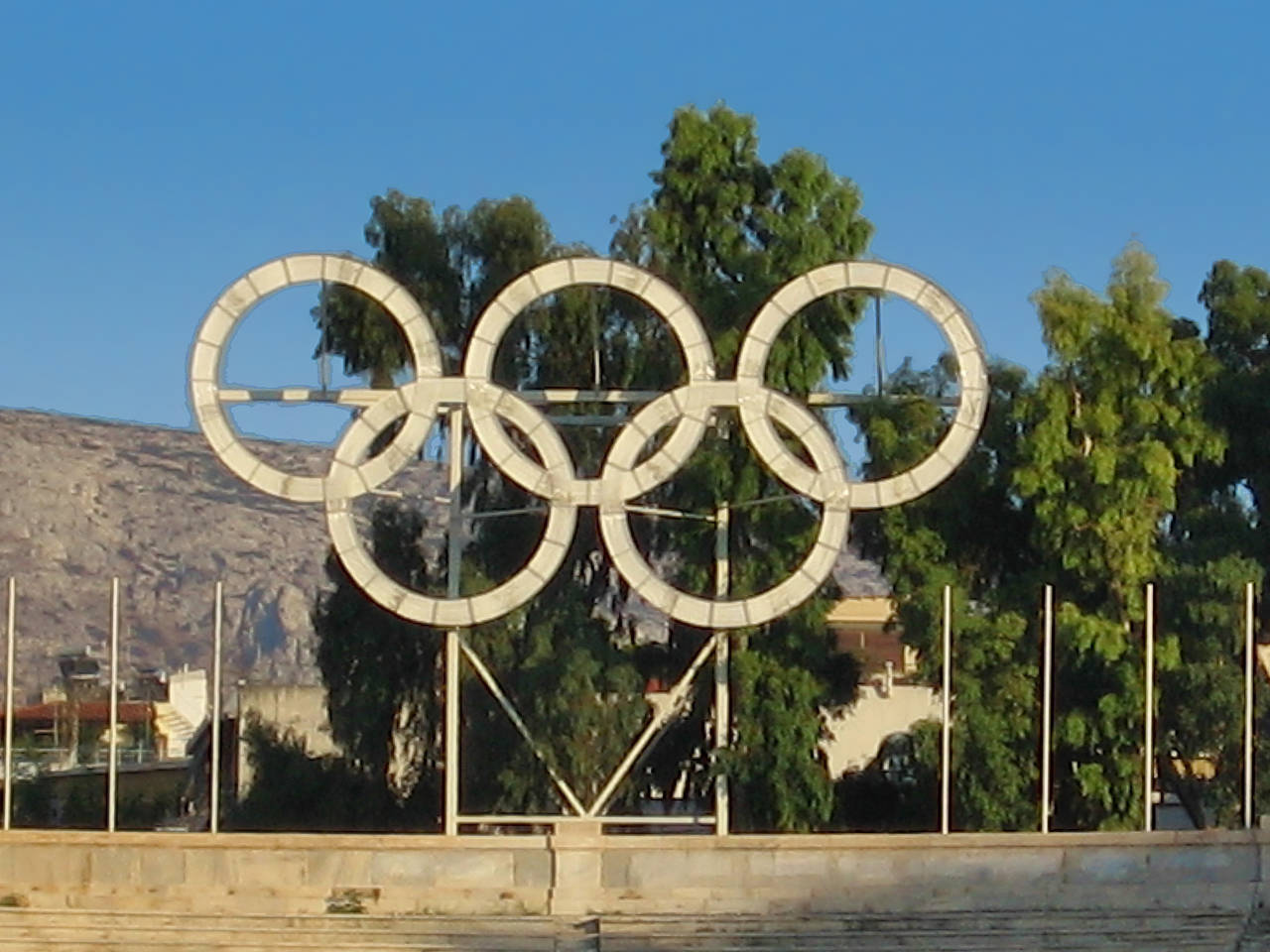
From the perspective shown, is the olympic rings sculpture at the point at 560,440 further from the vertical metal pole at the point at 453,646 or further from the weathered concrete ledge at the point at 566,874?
the weathered concrete ledge at the point at 566,874

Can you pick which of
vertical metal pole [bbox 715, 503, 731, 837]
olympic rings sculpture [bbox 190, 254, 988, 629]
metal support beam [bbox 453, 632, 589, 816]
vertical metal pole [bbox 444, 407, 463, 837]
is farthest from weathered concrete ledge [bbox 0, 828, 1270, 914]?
olympic rings sculpture [bbox 190, 254, 988, 629]

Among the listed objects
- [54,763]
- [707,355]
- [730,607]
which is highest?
[707,355]

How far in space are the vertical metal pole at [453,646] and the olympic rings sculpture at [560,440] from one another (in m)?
0.41

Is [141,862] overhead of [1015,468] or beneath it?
beneath

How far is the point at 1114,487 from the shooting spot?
30891 millimetres

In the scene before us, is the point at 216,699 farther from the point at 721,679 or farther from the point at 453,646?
the point at 721,679

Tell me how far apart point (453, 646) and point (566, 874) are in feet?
10.1

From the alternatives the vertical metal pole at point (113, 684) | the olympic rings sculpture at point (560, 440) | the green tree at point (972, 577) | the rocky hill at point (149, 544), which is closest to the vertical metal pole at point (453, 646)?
the olympic rings sculpture at point (560, 440)

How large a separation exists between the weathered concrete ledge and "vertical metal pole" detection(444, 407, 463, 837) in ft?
3.11

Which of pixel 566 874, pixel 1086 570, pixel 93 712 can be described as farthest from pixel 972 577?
pixel 93 712

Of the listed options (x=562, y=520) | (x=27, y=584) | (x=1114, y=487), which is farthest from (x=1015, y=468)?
(x=27, y=584)

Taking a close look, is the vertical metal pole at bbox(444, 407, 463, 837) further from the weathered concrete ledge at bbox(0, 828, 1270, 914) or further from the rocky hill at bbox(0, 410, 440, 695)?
the rocky hill at bbox(0, 410, 440, 695)

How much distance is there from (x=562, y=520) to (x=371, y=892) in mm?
4611

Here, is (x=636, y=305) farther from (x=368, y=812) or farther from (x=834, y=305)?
(x=368, y=812)
